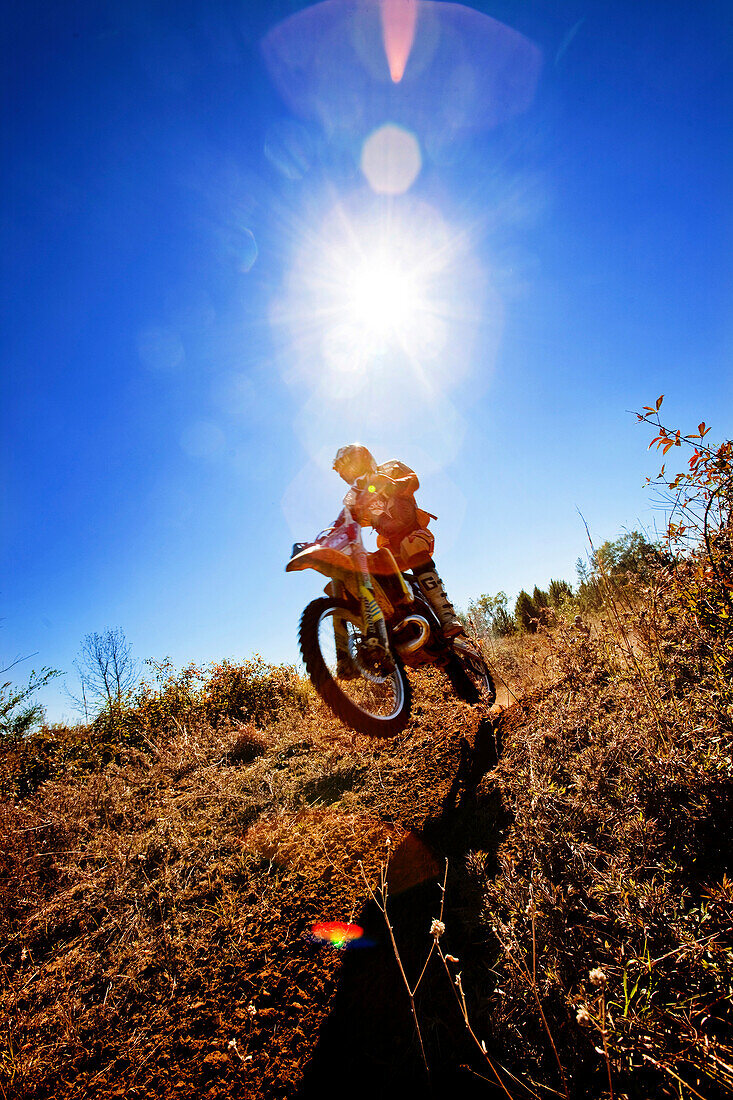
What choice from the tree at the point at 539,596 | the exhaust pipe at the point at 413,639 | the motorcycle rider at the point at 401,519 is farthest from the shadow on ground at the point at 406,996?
the tree at the point at 539,596

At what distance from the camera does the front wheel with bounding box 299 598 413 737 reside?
295cm

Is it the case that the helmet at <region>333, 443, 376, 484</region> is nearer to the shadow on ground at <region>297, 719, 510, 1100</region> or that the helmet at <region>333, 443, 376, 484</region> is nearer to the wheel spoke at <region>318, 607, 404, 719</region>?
the wheel spoke at <region>318, 607, 404, 719</region>

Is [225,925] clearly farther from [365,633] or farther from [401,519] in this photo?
[401,519]

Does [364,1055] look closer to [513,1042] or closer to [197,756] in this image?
[513,1042]

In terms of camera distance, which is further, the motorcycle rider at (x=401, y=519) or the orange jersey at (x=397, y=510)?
the orange jersey at (x=397, y=510)

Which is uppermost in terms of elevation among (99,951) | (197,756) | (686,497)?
(686,497)

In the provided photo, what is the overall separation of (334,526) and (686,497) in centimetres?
255

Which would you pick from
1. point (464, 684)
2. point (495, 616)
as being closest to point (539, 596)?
point (495, 616)

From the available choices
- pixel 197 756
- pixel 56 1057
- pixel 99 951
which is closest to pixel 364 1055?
pixel 56 1057

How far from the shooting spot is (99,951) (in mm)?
1747

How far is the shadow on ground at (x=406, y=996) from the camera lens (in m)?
1.11

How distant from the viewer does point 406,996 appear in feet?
4.38

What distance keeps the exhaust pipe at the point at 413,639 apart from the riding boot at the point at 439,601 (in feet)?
1.21

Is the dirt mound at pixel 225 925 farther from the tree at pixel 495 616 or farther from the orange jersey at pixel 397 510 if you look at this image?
the tree at pixel 495 616
